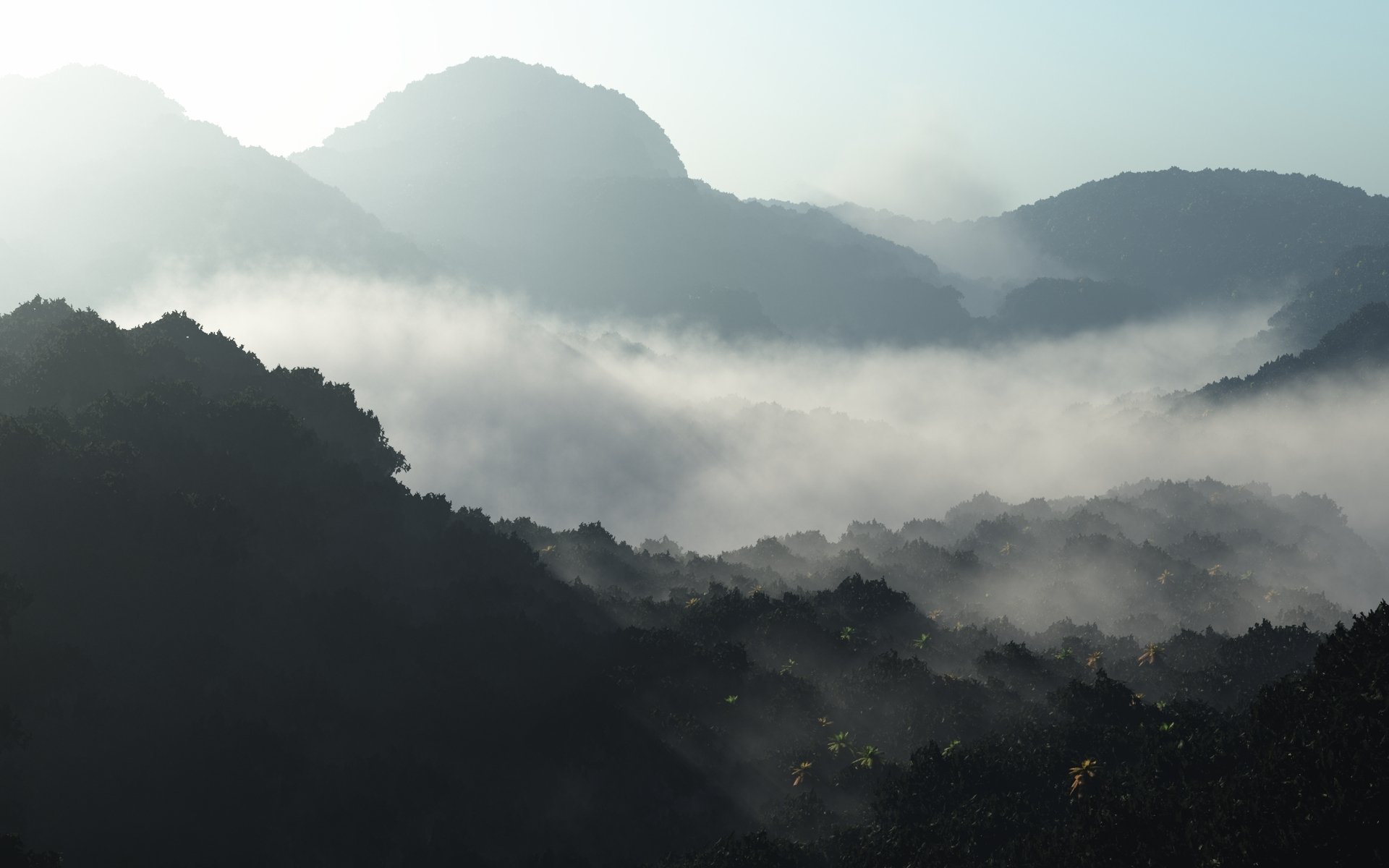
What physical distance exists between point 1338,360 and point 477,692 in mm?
180036

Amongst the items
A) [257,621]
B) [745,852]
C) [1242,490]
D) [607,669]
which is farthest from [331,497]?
[1242,490]

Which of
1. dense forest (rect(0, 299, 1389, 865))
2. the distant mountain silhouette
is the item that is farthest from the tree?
the distant mountain silhouette

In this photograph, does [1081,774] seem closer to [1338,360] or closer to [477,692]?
[477,692]

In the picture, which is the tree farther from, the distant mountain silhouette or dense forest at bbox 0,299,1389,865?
the distant mountain silhouette

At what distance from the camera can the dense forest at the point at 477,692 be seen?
39719 millimetres

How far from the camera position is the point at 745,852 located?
136ft

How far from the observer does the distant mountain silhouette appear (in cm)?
17412

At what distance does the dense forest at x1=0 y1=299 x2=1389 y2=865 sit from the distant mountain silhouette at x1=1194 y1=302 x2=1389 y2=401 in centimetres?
10956

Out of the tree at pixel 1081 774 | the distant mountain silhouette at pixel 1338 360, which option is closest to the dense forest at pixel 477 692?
the tree at pixel 1081 774

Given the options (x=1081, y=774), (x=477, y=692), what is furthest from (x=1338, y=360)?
(x=477, y=692)

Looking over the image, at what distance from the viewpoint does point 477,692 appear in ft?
182

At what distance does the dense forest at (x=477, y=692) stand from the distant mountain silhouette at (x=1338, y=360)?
10956 cm

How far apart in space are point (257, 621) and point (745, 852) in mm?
29750

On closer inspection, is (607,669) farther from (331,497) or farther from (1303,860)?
(1303,860)
